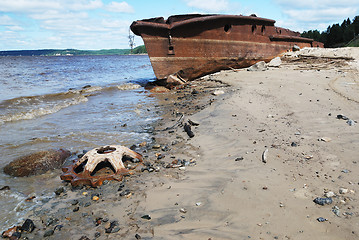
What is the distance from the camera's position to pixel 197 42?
35.8 feet

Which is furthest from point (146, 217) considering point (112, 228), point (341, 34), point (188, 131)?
point (341, 34)

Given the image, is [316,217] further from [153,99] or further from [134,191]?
[153,99]

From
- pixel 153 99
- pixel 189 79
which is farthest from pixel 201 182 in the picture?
pixel 189 79

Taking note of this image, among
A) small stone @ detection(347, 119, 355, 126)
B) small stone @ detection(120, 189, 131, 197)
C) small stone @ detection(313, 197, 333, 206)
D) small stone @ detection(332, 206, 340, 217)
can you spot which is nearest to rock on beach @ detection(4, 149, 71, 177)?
small stone @ detection(120, 189, 131, 197)

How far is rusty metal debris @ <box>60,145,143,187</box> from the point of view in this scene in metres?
3.44

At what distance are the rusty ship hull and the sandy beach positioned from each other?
20.6 ft

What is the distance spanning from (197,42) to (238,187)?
9.29 metres

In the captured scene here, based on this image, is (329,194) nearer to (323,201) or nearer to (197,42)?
(323,201)

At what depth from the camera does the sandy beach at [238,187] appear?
2135 mm

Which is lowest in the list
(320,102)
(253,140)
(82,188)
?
(82,188)

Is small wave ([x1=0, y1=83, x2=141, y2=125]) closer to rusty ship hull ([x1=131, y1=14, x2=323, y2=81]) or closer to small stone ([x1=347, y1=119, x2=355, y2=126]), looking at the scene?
rusty ship hull ([x1=131, y1=14, x2=323, y2=81])

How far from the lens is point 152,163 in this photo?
392 cm

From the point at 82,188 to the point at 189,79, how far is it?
8954 millimetres

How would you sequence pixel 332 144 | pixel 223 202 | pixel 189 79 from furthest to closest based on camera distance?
pixel 189 79
pixel 332 144
pixel 223 202
